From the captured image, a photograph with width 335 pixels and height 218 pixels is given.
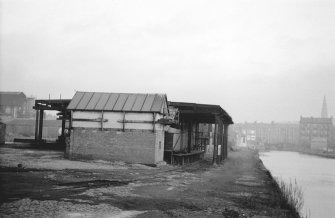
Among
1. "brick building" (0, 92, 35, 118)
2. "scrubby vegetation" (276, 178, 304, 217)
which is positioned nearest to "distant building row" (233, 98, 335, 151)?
"brick building" (0, 92, 35, 118)

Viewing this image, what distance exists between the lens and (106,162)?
19266 millimetres

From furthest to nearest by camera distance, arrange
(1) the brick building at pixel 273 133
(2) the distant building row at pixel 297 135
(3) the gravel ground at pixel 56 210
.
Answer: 1. (1) the brick building at pixel 273 133
2. (2) the distant building row at pixel 297 135
3. (3) the gravel ground at pixel 56 210

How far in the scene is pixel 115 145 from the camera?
19.6 metres

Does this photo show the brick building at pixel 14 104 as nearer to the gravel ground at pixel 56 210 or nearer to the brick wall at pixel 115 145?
the brick wall at pixel 115 145

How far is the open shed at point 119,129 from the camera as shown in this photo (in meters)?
19.4

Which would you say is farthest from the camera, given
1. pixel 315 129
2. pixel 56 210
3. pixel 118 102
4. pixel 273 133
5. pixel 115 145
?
pixel 273 133

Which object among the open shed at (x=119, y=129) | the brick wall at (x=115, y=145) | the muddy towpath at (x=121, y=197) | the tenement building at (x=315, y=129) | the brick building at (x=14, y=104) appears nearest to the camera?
the muddy towpath at (x=121, y=197)

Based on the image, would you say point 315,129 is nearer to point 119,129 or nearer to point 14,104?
point 14,104

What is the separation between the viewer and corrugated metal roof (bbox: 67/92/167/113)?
19.8 m

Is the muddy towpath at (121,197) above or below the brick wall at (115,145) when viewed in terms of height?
below

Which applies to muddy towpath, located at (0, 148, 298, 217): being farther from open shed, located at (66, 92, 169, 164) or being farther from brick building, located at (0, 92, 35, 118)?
brick building, located at (0, 92, 35, 118)

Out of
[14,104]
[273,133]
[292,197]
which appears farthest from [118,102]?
[273,133]

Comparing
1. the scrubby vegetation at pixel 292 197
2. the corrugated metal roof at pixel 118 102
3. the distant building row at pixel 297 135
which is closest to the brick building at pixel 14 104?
the corrugated metal roof at pixel 118 102

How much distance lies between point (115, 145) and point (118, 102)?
2.83 meters
